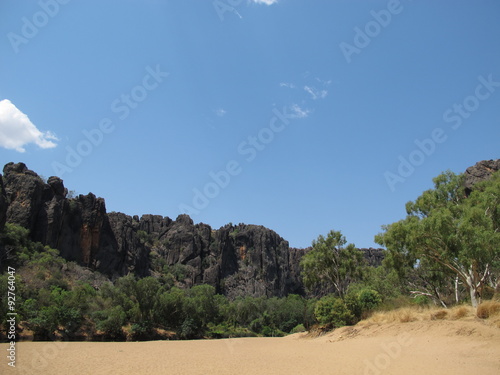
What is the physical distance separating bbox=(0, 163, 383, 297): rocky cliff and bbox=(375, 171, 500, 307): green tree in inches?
2295

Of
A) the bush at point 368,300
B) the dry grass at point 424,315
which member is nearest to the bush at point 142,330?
the bush at point 368,300

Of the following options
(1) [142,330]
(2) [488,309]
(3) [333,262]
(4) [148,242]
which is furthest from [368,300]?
(4) [148,242]

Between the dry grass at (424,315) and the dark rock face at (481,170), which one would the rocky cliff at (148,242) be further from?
the dark rock face at (481,170)

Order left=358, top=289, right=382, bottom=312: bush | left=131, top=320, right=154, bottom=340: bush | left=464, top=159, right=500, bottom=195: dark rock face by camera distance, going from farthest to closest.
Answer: left=131, top=320, right=154, bottom=340: bush < left=464, top=159, right=500, bottom=195: dark rock face < left=358, top=289, right=382, bottom=312: bush

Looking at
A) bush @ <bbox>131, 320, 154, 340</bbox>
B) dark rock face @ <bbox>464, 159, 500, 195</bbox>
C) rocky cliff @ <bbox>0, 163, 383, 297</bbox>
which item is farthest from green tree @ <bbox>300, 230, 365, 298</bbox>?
rocky cliff @ <bbox>0, 163, 383, 297</bbox>

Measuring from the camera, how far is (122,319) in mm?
44438

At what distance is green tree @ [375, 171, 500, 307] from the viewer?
18609 millimetres

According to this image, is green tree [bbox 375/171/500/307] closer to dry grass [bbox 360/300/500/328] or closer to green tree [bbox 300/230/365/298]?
dry grass [bbox 360/300/500/328]

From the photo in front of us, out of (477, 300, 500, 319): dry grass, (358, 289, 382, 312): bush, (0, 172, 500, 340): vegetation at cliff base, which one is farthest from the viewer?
(358, 289, 382, 312): bush

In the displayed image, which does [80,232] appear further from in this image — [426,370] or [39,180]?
[426,370]

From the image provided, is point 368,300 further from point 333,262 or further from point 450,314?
point 450,314

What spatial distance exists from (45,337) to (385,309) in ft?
114

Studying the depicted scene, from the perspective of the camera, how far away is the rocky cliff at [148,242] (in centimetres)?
7156

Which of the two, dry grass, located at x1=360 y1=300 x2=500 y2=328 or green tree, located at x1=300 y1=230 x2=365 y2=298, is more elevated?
green tree, located at x1=300 y1=230 x2=365 y2=298
